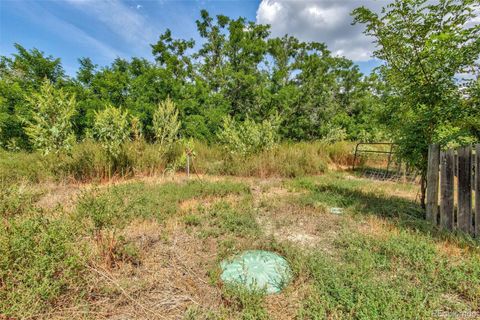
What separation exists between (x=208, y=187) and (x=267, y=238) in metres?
2.46

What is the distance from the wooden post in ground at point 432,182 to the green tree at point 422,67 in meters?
0.17

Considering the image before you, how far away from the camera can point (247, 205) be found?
13.8 ft

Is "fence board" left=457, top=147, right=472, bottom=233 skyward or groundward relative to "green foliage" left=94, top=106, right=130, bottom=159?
groundward

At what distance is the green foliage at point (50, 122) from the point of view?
505cm

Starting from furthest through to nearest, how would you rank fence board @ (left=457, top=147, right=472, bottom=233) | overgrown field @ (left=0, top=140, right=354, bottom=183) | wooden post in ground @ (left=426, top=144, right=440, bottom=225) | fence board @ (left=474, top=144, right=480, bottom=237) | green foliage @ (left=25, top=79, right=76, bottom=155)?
overgrown field @ (left=0, top=140, right=354, bottom=183), green foliage @ (left=25, top=79, right=76, bottom=155), wooden post in ground @ (left=426, top=144, right=440, bottom=225), fence board @ (left=457, top=147, right=472, bottom=233), fence board @ (left=474, top=144, right=480, bottom=237)

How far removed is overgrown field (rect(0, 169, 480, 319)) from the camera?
5.78 ft

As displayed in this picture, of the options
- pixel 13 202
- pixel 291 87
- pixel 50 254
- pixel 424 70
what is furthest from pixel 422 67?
pixel 291 87

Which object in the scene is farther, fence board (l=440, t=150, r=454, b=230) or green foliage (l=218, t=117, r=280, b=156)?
green foliage (l=218, t=117, r=280, b=156)

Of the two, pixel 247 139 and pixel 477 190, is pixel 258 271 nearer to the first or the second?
pixel 477 190

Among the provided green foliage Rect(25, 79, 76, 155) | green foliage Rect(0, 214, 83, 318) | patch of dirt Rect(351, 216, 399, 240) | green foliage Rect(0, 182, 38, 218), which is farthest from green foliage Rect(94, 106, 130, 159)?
patch of dirt Rect(351, 216, 399, 240)

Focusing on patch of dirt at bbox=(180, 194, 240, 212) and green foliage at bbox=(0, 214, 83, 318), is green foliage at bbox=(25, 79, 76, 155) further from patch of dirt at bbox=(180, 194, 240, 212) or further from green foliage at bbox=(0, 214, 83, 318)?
green foliage at bbox=(0, 214, 83, 318)

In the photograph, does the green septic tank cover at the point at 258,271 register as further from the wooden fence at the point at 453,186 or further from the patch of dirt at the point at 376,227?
the wooden fence at the point at 453,186

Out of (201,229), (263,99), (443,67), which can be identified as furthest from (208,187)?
(263,99)

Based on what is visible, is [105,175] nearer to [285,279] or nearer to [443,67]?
[285,279]
